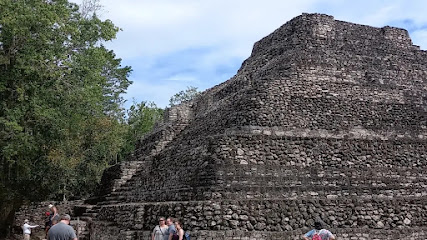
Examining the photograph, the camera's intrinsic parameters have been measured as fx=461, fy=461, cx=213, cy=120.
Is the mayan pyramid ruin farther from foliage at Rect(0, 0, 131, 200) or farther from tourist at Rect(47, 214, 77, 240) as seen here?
tourist at Rect(47, 214, 77, 240)

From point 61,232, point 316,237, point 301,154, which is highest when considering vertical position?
point 301,154

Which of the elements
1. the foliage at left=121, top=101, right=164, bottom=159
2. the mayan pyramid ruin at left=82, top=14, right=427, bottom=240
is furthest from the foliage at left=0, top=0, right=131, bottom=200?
the foliage at left=121, top=101, right=164, bottom=159

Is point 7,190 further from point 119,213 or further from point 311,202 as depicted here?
point 311,202

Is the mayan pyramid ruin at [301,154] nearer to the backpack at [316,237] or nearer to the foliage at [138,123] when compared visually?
the backpack at [316,237]

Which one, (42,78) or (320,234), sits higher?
(42,78)

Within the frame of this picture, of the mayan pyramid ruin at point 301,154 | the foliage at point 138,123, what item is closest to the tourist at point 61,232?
the mayan pyramid ruin at point 301,154

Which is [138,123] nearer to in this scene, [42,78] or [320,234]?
[42,78]

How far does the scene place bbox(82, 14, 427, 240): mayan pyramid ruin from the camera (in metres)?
11.8

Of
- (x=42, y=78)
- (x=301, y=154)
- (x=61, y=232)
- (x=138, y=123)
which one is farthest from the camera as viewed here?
(x=138, y=123)

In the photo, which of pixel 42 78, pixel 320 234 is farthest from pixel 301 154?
pixel 42 78

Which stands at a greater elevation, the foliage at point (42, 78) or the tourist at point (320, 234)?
the foliage at point (42, 78)

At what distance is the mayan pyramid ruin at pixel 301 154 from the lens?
11.8m

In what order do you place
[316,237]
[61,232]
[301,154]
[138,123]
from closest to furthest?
[61,232], [316,237], [301,154], [138,123]

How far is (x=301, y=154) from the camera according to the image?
13.5m
